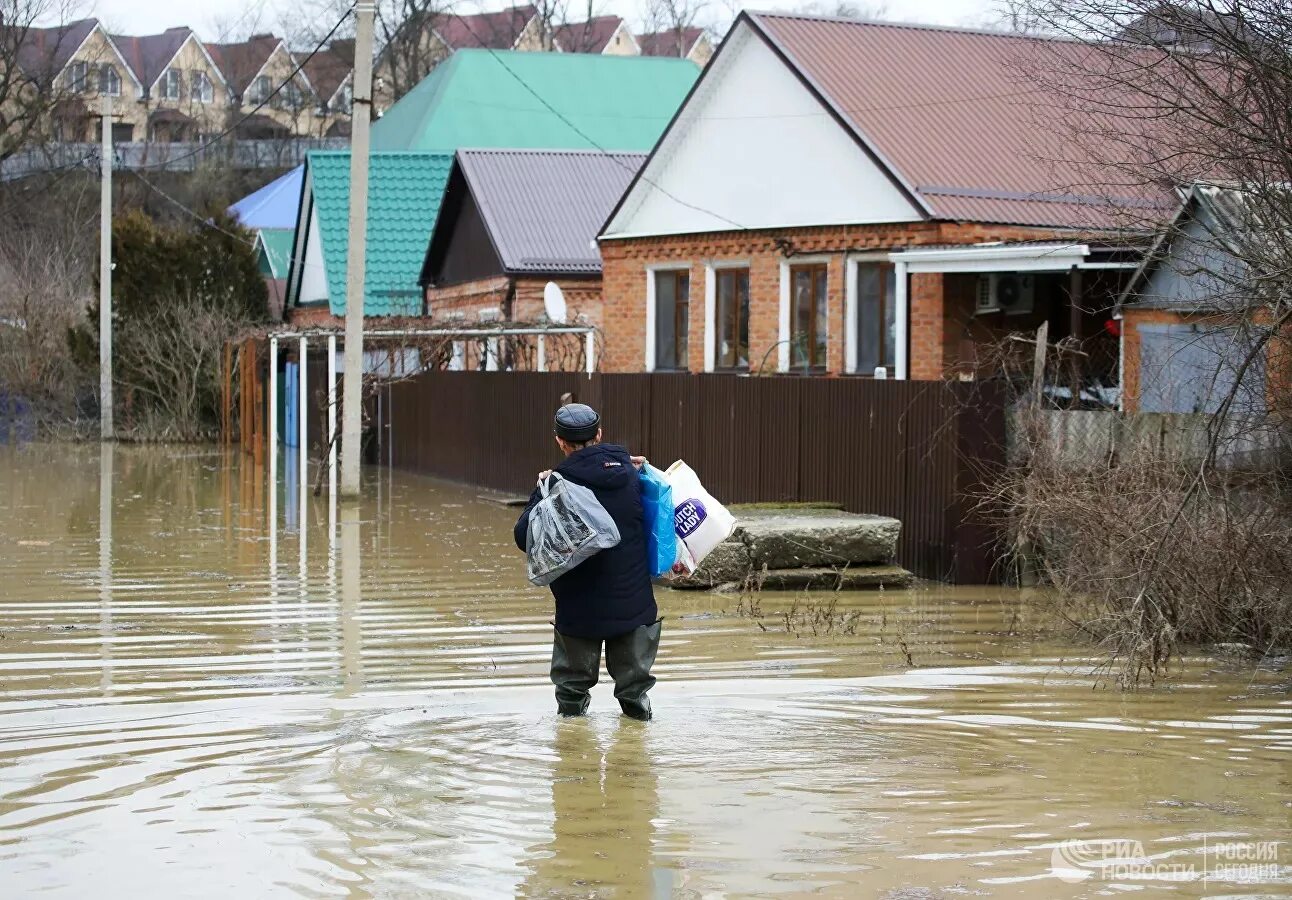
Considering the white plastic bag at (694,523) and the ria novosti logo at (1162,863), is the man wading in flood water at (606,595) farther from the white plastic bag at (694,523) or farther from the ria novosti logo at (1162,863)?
the ria novosti logo at (1162,863)

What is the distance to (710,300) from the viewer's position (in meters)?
26.7

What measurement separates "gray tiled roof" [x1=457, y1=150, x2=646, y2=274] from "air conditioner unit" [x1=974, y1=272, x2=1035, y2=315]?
39.7ft

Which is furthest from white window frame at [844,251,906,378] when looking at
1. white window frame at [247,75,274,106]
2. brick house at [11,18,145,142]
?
white window frame at [247,75,274,106]

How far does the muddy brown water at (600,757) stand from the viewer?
21.0ft

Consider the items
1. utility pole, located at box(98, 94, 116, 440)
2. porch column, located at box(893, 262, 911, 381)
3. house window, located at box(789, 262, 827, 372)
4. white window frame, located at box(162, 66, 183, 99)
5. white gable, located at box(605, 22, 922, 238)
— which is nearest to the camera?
porch column, located at box(893, 262, 911, 381)

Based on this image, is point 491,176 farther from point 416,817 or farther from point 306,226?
point 416,817

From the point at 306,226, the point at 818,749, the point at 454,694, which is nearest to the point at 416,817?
the point at 818,749

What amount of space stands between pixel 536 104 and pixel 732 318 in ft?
62.6

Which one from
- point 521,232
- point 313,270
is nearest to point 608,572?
point 521,232

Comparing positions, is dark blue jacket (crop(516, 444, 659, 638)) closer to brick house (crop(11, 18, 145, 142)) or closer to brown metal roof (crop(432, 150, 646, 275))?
brown metal roof (crop(432, 150, 646, 275))

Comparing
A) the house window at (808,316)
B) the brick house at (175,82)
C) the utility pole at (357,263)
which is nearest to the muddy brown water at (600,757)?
the utility pole at (357,263)

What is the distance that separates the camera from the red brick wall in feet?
71.5

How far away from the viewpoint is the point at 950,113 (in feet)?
77.9

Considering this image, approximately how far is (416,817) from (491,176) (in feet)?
92.6
